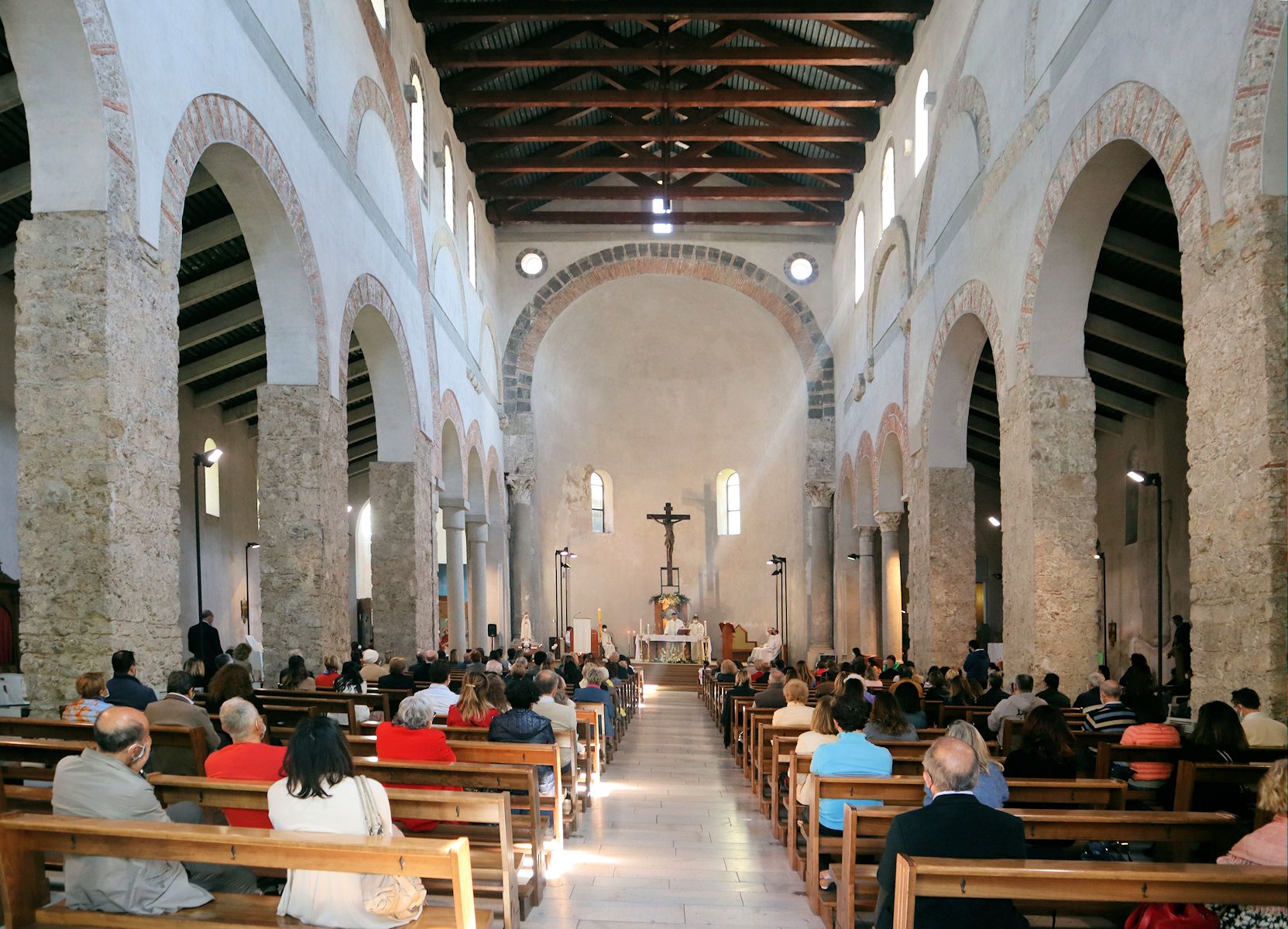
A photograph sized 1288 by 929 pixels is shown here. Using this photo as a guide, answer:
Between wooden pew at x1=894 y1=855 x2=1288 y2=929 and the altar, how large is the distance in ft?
75.5

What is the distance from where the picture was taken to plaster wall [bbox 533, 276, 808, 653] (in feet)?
89.9

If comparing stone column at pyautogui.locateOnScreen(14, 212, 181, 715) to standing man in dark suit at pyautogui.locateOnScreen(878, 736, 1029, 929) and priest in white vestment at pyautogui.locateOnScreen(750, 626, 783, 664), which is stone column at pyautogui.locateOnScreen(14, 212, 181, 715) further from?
priest in white vestment at pyautogui.locateOnScreen(750, 626, 783, 664)

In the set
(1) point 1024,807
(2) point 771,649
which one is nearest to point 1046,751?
(1) point 1024,807

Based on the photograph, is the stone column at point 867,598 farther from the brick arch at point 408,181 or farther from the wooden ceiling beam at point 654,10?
the wooden ceiling beam at point 654,10

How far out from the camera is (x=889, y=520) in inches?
790

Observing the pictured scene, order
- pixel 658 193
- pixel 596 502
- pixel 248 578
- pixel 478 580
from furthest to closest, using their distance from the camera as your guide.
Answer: pixel 596 502
pixel 658 193
pixel 478 580
pixel 248 578

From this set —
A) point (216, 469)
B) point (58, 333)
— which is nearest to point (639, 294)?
point (216, 469)

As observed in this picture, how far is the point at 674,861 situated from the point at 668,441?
22633 millimetres

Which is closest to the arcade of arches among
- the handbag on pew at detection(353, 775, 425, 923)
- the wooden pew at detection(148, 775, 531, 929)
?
the wooden pew at detection(148, 775, 531, 929)

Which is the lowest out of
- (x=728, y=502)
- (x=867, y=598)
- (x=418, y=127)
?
(x=867, y=598)

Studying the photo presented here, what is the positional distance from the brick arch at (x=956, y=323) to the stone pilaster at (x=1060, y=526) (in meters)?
1.00

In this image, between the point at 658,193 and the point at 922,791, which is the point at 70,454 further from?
the point at 658,193

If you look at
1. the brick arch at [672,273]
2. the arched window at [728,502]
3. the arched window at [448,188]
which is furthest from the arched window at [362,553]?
the arched window at [448,188]

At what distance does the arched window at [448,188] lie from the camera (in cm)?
1970
